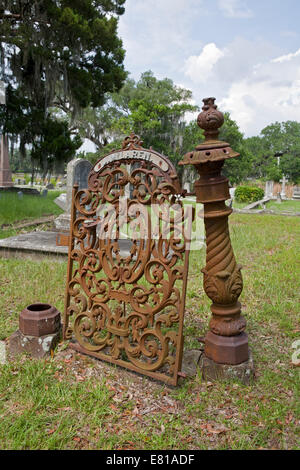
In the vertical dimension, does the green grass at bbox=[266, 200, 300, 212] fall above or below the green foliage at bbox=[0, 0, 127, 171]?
below

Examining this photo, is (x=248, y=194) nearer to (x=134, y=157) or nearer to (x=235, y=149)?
(x=235, y=149)

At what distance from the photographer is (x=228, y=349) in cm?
241

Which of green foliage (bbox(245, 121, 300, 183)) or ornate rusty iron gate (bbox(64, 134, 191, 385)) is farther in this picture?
green foliage (bbox(245, 121, 300, 183))

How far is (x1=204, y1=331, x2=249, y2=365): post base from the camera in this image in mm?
2418

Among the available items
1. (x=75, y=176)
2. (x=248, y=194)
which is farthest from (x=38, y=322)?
(x=248, y=194)

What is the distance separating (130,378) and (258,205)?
16096 mm

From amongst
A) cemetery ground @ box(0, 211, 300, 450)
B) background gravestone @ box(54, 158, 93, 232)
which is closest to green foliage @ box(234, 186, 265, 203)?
background gravestone @ box(54, 158, 93, 232)

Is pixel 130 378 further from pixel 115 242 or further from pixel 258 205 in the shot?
pixel 258 205

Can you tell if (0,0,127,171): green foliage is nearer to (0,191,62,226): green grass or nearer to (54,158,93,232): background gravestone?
(0,191,62,226): green grass

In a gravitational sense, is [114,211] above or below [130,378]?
above

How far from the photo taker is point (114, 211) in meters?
2.76

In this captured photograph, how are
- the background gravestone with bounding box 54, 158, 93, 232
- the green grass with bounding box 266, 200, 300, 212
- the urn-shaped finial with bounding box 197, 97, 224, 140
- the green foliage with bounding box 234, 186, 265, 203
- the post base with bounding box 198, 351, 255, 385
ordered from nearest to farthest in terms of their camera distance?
the urn-shaped finial with bounding box 197, 97, 224, 140
the post base with bounding box 198, 351, 255, 385
the background gravestone with bounding box 54, 158, 93, 232
the green grass with bounding box 266, 200, 300, 212
the green foliage with bounding box 234, 186, 265, 203
